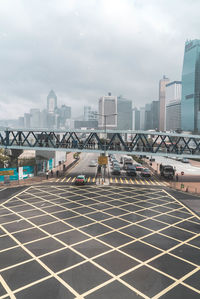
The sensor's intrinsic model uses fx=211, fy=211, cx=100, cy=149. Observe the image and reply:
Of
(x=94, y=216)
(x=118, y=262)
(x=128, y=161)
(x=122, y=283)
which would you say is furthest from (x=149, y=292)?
(x=128, y=161)

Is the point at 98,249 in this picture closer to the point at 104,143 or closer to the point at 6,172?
the point at 6,172

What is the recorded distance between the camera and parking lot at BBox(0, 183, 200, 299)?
29.9 ft

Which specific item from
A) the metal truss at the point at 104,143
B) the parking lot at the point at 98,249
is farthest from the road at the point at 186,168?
the parking lot at the point at 98,249

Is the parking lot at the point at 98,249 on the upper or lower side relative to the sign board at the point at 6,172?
lower

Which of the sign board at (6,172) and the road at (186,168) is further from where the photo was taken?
the road at (186,168)

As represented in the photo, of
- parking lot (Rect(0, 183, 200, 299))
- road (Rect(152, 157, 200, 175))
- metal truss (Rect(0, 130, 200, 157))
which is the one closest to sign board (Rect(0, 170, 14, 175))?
metal truss (Rect(0, 130, 200, 157))

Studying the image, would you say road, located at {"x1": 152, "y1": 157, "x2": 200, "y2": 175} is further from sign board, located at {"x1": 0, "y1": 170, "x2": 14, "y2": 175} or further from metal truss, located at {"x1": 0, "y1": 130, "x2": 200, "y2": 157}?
sign board, located at {"x1": 0, "y1": 170, "x2": 14, "y2": 175}

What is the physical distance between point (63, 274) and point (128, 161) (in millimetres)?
42779

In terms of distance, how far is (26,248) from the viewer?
489 inches

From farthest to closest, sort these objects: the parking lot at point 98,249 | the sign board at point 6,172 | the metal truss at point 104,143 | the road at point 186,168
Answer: the road at point 186,168 < the metal truss at point 104,143 < the sign board at point 6,172 < the parking lot at point 98,249

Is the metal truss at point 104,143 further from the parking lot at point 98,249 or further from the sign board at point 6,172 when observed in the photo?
the parking lot at point 98,249

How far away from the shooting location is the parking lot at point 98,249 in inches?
359

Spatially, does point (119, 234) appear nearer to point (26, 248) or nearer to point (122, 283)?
point (122, 283)

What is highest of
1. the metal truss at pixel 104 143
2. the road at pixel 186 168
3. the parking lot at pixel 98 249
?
the metal truss at pixel 104 143
